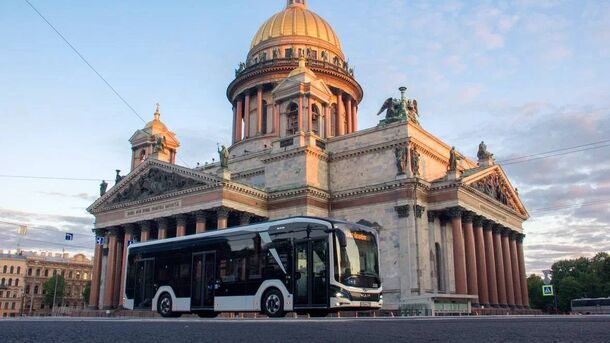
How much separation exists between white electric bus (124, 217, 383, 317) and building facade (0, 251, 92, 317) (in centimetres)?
8317

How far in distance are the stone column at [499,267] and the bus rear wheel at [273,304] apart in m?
29.3

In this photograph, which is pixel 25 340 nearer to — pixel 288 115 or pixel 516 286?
pixel 288 115

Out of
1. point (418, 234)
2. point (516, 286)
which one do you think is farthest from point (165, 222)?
point (516, 286)

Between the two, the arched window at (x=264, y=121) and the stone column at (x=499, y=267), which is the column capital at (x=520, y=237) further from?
the arched window at (x=264, y=121)

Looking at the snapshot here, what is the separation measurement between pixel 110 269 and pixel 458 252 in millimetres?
27319

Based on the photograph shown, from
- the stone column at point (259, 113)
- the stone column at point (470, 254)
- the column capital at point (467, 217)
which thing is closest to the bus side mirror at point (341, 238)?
the stone column at point (470, 254)

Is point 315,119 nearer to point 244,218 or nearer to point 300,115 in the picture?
point 300,115

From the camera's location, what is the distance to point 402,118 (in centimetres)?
4138

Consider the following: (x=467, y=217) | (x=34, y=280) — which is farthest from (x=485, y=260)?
(x=34, y=280)

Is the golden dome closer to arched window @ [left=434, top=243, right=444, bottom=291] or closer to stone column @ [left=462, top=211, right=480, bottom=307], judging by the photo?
stone column @ [left=462, top=211, right=480, bottom=307]

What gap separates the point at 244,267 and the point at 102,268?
32774 mm

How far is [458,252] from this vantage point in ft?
126

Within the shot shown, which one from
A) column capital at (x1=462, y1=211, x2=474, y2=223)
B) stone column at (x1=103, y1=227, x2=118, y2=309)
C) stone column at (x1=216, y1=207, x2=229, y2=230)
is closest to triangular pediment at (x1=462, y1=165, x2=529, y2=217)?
A: column capital at (x1=462, y1=211, x2=474, y2=223)

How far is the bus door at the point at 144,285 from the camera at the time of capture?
23.5 metres
